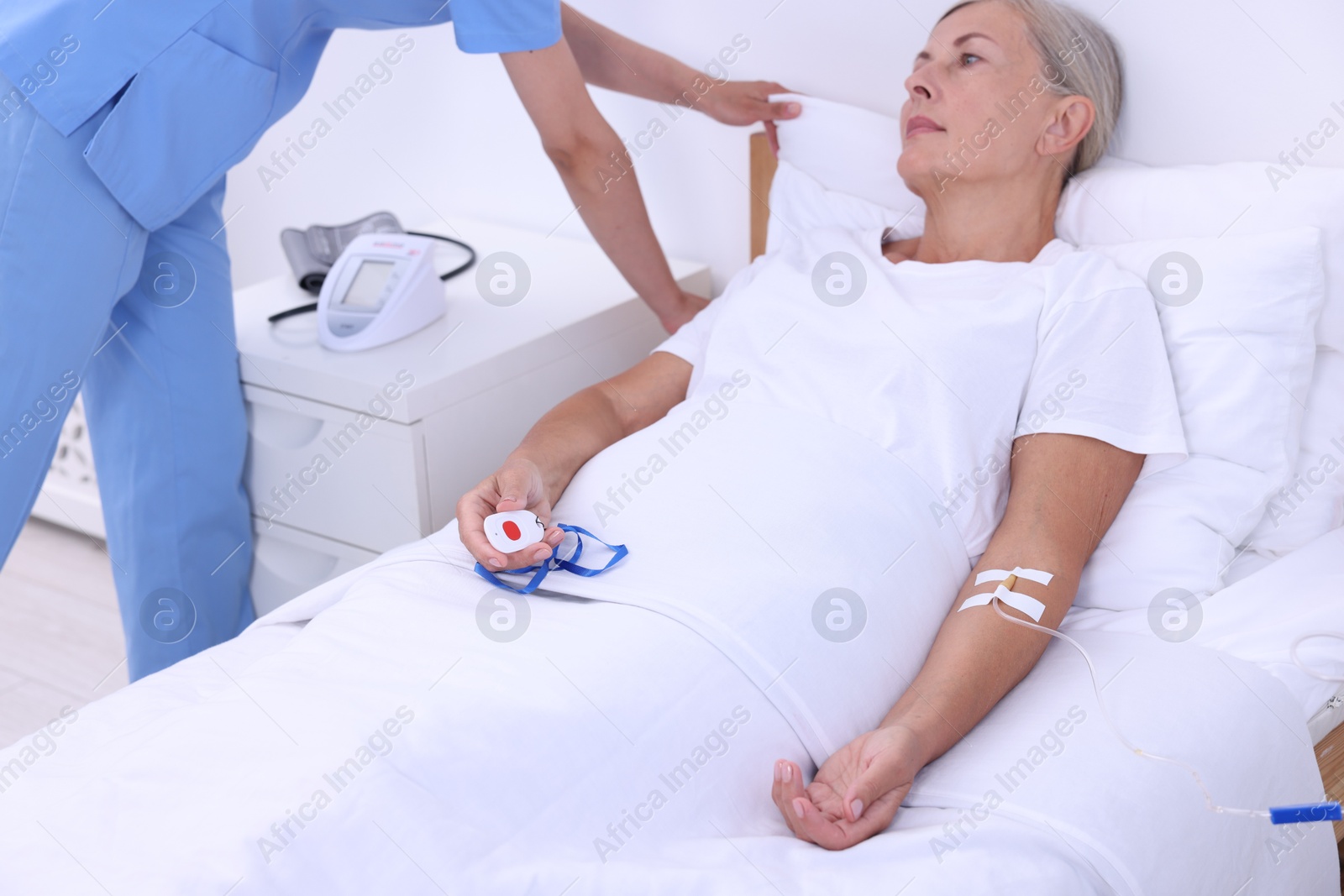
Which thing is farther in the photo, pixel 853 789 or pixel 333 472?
pixel 333 472

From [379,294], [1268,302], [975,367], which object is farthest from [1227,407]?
[379,294]

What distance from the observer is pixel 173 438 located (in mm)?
1595

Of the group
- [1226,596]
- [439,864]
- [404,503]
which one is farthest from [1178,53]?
[439,864]

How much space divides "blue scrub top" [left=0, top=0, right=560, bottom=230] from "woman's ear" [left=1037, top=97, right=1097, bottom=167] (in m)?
0.60

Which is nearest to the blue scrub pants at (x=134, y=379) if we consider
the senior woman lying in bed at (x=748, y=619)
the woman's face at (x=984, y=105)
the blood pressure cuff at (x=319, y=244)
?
the blood pressure cuff at (x=319, y=244)

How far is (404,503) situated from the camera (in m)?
1.61

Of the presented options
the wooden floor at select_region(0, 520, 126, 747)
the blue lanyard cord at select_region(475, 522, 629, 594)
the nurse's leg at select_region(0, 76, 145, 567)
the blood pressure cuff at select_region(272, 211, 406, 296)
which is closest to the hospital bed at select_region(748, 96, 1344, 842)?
the blue lanyard cord at select_region(475, 522, 629, 594)

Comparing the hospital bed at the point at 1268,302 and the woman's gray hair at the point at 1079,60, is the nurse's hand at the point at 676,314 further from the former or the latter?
the woman's gray hair at the point at 1079,60

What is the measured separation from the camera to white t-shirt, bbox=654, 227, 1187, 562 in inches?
49.7

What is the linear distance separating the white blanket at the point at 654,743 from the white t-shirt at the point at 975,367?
0.31 ft

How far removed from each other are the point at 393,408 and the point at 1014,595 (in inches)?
32.3

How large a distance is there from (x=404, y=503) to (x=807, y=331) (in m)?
0.60

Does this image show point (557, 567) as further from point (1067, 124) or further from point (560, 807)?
point (1067, 124)

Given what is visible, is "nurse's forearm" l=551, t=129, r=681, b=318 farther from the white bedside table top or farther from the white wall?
the white wall
